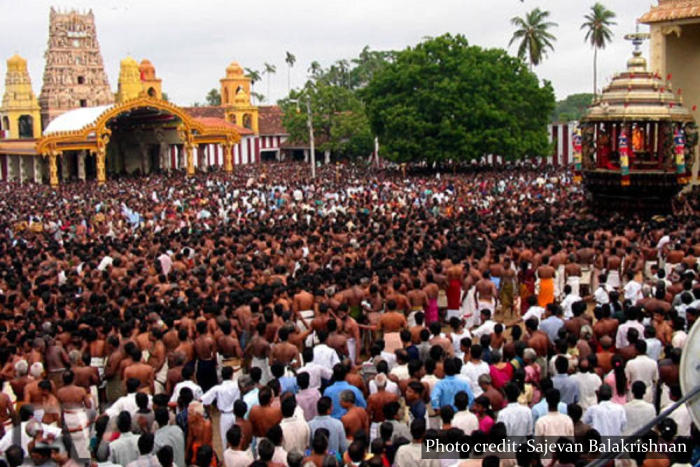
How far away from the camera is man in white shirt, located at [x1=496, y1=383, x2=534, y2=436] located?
20.3ft

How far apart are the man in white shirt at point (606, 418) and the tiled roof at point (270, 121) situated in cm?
5093

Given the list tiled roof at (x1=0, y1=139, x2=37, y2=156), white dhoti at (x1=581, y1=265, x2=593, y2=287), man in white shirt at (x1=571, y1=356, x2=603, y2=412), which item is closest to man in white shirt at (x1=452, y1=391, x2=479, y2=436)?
man in white shirt at (x1=571, y1=356, x2=603, y2=412)

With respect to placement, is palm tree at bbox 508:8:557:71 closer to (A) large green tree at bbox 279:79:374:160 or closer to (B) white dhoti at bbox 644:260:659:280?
(A) large green tree at bbox 279:79:374:160

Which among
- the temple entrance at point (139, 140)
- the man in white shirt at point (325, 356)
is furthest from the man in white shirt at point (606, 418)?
the temple entrance at point (139, 140)

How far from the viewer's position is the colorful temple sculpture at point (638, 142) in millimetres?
19453

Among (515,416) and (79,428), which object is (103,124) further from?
(515,416)

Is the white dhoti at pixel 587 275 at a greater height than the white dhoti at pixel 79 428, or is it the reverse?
the white dhoti at pixel 587 275

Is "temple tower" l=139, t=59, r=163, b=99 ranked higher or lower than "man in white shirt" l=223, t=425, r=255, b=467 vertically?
higher

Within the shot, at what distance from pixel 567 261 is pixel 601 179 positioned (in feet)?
28.6

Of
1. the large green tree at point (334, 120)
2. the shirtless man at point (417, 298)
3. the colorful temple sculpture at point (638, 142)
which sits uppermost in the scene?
the large green tree at point (334, 120)

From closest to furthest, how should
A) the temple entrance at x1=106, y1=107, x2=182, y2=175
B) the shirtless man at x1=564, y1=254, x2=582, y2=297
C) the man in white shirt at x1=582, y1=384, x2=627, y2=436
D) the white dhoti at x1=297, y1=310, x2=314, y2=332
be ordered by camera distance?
the man in white shirt at x1=582, y1=384, x2=627, y2=436 → the white dhoti at x1=297, y1=310, x2=314, y2=332 → the shirtless man at x1=564, y1=254, x2=582, y2=297 → the temple entrance at x1=106, y1=107, x2=182, y2=175

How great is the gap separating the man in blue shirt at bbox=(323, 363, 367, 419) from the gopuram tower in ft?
161

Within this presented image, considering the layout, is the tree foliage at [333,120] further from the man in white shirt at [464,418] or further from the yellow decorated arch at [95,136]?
the man in white shirt at [464,418]

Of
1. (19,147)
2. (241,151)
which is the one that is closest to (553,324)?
(19,147)
